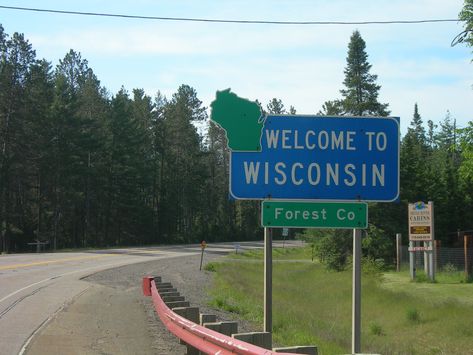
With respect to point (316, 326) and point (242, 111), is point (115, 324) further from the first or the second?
point (242, 111)

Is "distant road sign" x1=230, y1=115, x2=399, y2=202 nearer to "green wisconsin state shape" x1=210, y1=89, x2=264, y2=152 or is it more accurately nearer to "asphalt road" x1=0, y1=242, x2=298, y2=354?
"green wisconsin state shape" x1=210, y1=89, x2=264, y2=152

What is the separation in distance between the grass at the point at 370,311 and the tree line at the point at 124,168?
18.4ft

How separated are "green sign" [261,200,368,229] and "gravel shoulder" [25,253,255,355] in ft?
13.1

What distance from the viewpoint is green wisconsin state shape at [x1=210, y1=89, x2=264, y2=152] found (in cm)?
649

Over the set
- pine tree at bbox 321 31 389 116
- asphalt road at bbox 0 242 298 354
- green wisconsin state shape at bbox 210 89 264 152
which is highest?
pine tree at bbox 321 31 389 116

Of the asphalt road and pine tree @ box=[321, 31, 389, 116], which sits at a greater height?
pine tree @ box=[321, 31, 389, 116]

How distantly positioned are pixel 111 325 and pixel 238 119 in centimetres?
746

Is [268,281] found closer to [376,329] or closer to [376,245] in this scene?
[376,329]

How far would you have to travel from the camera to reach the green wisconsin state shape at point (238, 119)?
6.49 metres

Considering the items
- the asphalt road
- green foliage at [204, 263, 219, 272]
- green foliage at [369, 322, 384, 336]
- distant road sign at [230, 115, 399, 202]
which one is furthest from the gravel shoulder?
green foliage at [204, 263, 219, 272]

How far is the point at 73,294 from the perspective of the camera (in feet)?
61.6

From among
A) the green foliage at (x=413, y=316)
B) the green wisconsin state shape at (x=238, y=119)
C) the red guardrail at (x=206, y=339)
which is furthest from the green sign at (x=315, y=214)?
the green foliage at (x=413, y=316)

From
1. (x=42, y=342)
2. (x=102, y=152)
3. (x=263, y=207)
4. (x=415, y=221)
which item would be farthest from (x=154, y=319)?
(x=102, y=152)

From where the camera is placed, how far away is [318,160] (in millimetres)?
6594
